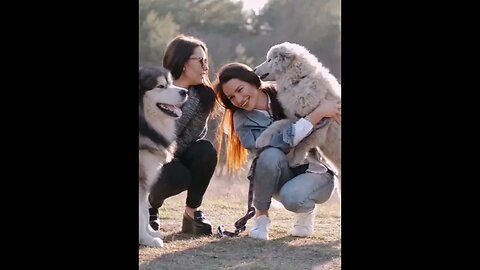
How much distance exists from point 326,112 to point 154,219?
0.98 metres

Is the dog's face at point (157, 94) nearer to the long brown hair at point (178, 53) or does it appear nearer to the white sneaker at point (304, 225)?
the long brown hair at point (178, 53)

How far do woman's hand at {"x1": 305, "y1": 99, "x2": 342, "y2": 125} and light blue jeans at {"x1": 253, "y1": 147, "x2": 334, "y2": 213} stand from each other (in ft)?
0.73

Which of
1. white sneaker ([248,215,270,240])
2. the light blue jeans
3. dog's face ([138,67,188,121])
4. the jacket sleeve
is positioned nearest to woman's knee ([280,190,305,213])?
the light blue jeans

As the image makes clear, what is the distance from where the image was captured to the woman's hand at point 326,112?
11.1 feet

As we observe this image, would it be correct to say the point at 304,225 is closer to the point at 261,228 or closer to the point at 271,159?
the point at 261,228

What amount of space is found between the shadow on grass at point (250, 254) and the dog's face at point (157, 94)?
62 cm

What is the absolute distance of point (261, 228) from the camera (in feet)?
11.2

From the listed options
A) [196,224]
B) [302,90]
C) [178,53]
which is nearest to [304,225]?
[196,224]

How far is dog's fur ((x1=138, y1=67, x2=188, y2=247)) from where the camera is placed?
127 inches

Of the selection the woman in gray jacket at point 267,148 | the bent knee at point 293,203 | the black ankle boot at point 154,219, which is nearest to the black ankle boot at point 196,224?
the black ankle boot at point 154,219
